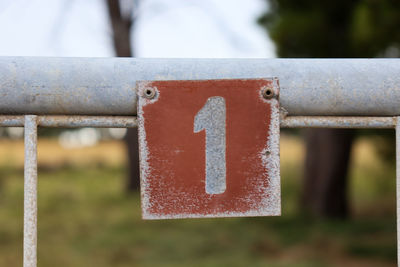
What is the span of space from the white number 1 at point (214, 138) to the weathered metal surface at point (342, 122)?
3.8 inches

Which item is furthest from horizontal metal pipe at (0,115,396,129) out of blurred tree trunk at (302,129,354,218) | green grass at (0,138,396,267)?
blurred tree trunk at (302,129,354,218)

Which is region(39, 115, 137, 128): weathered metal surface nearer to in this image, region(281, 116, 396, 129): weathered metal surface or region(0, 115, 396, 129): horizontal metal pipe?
region(0, 115, 396, 129): horizontal metal pipe

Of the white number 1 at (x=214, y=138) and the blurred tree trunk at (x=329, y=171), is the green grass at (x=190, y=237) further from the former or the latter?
the white number 1 at (x=214, y=138)

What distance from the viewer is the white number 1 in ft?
2.23

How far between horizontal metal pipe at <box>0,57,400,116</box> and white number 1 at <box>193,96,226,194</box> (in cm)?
5

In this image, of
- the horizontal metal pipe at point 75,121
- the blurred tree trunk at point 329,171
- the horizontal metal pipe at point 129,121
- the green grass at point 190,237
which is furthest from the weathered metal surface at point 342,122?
the blurred tree trunk at point 329,171

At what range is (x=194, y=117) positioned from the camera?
26.9 inches

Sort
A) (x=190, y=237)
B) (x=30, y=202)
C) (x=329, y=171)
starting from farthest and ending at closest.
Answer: (x=329, y=171), (x=190, y=237), (x=30, y=202)

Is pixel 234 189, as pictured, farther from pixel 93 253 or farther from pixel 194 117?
pixel 93 253

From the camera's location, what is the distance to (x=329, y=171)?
6.89 meters

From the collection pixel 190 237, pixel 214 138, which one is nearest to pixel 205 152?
pixel 214 138

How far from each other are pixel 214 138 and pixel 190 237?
16.8 feet

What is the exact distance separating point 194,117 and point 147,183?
0.37ft

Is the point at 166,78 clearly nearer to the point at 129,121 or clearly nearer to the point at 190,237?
the point at 129,121
